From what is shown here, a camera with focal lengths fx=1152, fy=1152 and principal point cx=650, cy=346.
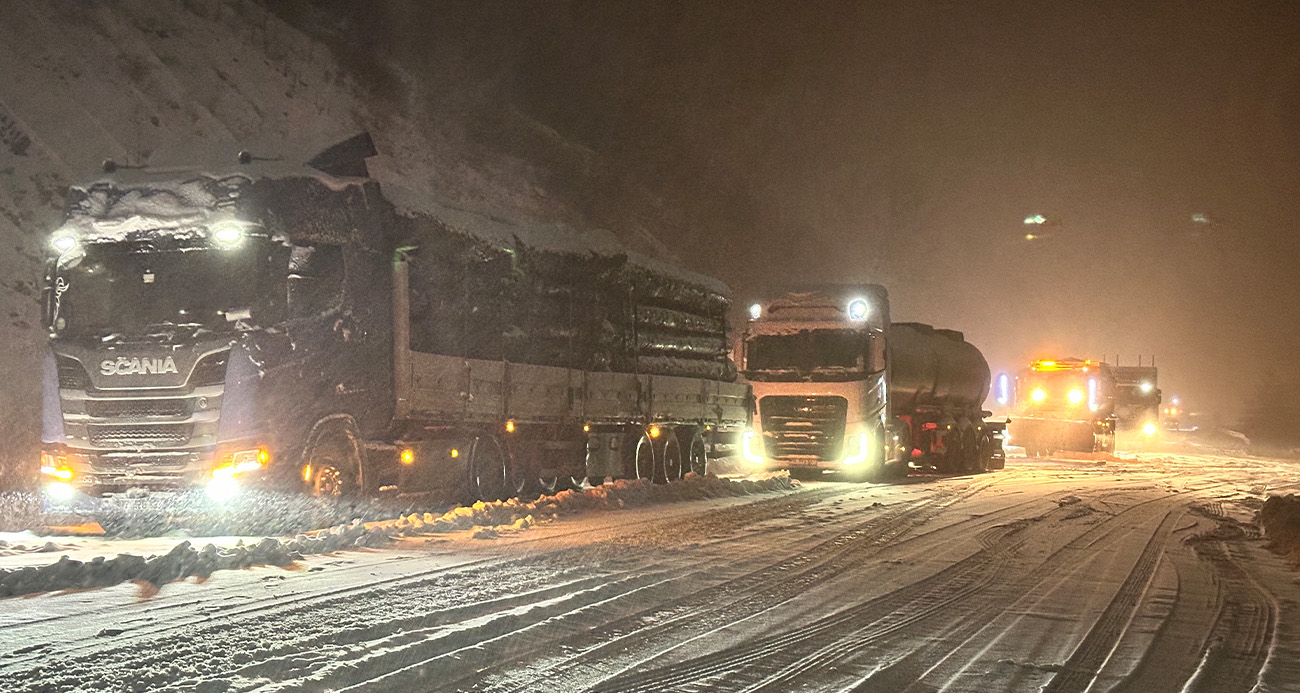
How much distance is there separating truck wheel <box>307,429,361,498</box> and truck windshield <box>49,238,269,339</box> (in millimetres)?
1846

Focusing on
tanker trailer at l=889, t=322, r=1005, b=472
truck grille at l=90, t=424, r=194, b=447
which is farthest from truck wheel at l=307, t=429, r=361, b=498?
tanker trailer at l=889, t=322, r=1005, b=472

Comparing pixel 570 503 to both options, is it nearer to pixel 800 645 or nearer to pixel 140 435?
pixel 140 435

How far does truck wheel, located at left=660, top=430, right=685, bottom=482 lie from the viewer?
21.2m

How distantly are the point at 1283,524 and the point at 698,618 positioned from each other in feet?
34.4

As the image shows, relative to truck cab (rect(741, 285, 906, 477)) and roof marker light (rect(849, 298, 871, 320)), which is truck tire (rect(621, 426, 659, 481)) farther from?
roof marker light (rect(849, 298, 871, 320))

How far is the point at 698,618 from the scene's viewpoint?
26.7 ft

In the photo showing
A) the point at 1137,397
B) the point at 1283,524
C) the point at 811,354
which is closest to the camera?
the point at 1283,524

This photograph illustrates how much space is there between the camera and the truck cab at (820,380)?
24141 millimetres

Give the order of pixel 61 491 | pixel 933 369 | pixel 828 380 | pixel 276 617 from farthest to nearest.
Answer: pixel 933 369 < pixel 828 380 < pixel 61 491 < pixel 276 617

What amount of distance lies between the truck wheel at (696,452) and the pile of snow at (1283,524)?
384 inches

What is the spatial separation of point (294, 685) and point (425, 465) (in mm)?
Answer: 8916

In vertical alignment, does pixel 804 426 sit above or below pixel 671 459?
above

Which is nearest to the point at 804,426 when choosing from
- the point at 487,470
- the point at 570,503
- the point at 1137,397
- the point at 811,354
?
the point at 811,354

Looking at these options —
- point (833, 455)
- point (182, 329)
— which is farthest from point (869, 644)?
point (833, 455)
